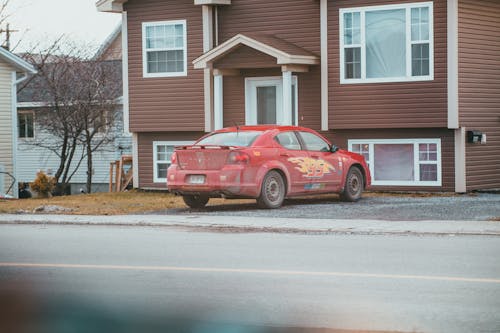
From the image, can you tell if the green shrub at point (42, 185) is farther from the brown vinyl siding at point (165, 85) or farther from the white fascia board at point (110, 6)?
the white fascia board at point (110, 6)

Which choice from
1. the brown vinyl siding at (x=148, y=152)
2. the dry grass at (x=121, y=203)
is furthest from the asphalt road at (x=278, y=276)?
the brown vinyl siding at (x=148, y=152)

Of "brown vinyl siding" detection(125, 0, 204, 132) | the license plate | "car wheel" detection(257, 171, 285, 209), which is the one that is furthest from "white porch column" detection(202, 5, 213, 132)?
the license plate

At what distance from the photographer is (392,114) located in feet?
81.3

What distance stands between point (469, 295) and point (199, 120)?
18.7m

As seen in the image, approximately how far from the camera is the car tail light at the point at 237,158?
1848 centimetres

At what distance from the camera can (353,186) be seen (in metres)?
21.3

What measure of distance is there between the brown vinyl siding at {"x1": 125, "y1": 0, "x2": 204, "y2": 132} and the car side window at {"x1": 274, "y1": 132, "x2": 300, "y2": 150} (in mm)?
7577

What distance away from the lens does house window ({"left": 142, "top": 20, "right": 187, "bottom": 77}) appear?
90.8 ft

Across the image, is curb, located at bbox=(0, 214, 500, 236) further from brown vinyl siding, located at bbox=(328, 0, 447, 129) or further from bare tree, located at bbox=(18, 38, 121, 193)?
bare tree, located at bbox=(18, 38, 121, 193)

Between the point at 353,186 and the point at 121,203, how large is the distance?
5.26 metres

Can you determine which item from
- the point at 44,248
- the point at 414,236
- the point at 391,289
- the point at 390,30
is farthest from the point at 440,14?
the point at 391,289

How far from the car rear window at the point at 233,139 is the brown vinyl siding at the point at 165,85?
7381mm

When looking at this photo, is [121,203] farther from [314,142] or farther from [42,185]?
[314,142]

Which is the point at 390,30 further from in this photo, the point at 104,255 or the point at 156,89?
the point at 104,255
